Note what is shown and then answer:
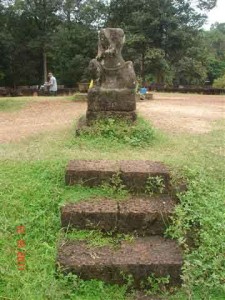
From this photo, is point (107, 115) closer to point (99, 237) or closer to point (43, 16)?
point (99, 237)

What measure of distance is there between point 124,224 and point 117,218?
89mm

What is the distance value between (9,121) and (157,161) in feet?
15.7

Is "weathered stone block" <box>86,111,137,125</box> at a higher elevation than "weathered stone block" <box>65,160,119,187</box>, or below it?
higher

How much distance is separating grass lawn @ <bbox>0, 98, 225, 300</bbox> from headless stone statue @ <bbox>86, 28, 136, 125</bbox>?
91 cm

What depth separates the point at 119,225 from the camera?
11.4ft

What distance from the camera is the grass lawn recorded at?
9.79 ft

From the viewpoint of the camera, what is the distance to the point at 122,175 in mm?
3930

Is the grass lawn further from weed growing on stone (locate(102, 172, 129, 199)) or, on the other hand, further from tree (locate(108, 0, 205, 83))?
tree (locate(108, 0, 205, 83))

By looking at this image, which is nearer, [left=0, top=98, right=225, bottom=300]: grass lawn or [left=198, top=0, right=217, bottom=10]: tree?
[left=0, top=98, right=225, bottom=300]: grass lawn

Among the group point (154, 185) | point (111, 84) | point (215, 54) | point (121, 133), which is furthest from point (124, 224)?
point (215, 54)

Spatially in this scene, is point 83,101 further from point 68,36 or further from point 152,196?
point 68,36

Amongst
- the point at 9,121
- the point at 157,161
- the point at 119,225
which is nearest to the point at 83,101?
the point at 9,121

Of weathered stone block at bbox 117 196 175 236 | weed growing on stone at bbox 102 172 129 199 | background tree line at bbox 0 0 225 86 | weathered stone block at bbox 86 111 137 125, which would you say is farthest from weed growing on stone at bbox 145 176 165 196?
background tree line at bbox 0 0 225 86

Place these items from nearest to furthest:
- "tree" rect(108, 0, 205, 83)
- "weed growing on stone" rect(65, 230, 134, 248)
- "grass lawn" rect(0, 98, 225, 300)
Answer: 1. "grass lawn" rect(0, 98, 225, 300)
2. "weed growing on stone" rect(65, 230, 134, 248)
3. "tree" rect(108, 0, 205, 83)
